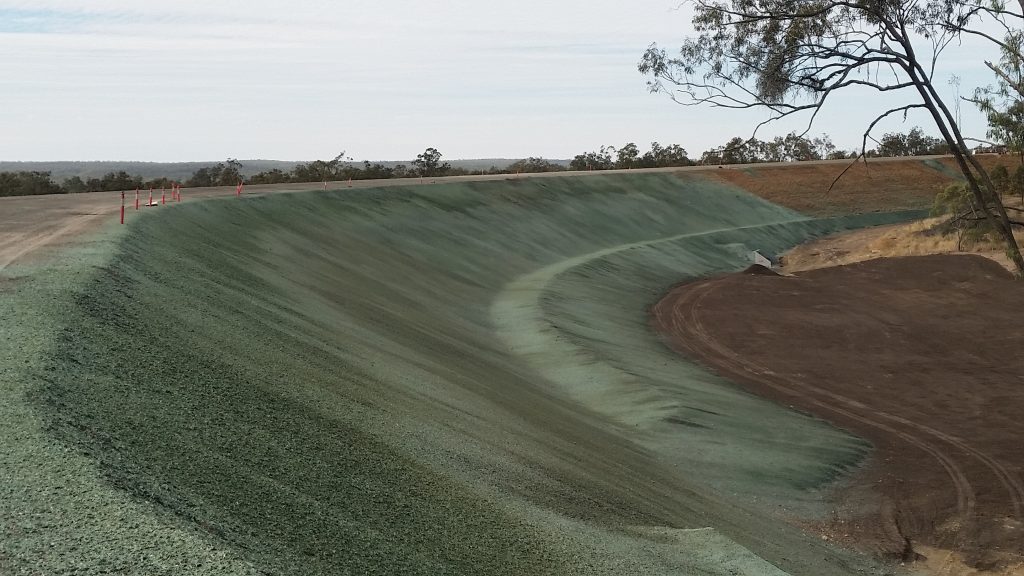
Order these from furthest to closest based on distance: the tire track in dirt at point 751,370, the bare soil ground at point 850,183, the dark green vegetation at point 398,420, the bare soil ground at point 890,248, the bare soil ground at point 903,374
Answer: the bare soil ground at point 850,183 → the bare soil ground at point 890,248 → the tire track in dirt at point 751,370 → the bare soil ground at point 903,374 → the dark green vegetation at point 398,420

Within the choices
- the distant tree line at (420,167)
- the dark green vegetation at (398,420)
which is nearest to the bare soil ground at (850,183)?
the distant tree line at (420,167)

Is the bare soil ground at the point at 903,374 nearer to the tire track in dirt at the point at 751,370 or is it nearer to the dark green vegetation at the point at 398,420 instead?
the tire track in dirt at the point at 751,370

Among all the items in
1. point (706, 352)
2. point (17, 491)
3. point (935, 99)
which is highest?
point (935, 99)

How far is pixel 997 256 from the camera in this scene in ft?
161

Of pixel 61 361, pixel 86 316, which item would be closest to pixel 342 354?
pixel 86 316

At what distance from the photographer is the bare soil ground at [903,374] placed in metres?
17.4

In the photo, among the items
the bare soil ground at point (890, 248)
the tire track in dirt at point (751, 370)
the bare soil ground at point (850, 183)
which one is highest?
the bare soil ground at point (850, 183)

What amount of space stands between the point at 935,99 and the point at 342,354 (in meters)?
16.2

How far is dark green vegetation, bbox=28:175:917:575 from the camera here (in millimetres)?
9914

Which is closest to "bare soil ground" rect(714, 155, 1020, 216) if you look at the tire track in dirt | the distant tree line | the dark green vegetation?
the distant tree line

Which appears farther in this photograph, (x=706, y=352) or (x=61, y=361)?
(x=706, y=352)

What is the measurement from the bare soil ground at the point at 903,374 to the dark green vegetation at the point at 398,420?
1417 mm

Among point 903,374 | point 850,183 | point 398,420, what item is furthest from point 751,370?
point 850,183

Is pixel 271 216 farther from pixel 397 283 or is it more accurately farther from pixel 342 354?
pixel 342 354
